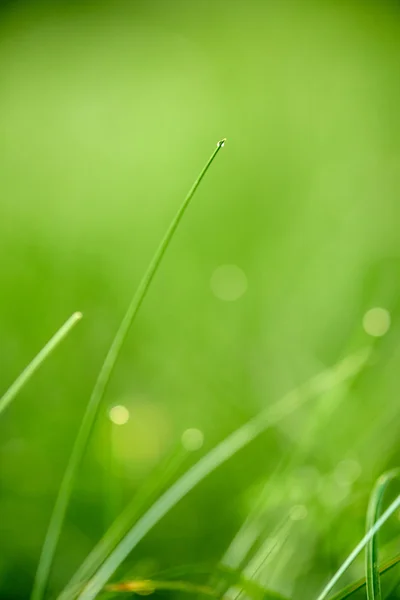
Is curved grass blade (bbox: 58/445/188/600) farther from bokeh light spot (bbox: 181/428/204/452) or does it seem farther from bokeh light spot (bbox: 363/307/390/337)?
bokeh light spot (bbox: 363/307/390/337)

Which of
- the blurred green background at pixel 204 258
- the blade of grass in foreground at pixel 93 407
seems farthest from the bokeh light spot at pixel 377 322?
the blade of grass in foreground at pixel 93 407

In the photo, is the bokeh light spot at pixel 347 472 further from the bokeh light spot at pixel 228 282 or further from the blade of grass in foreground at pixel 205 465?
the bokeh light spot at pixel 228 282

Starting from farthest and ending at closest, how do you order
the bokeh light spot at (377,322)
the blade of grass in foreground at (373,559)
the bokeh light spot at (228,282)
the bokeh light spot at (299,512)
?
the bokeh light spot at (228,282) < the bokeh light spot at (377,322) < the bokeh light spot at (299,512) < the blade of grass in foreground at (373,559)

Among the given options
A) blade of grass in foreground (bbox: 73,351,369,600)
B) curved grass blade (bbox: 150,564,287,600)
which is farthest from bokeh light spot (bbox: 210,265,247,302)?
curved grass blade (bbox: 150,564,287,600)

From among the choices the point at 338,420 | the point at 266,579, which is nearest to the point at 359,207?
the point at 338,420

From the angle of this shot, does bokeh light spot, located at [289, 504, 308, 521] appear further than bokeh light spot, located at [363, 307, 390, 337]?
No

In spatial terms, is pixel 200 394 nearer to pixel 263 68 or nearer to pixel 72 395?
pixel 72 395

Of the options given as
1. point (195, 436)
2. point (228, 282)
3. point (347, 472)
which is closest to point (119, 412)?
point (195, 436)
